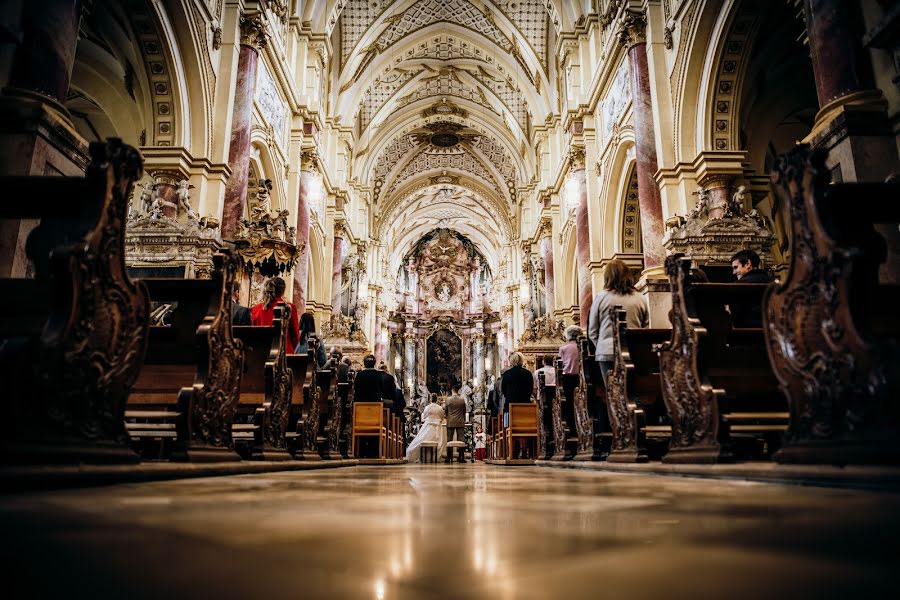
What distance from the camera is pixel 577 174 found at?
471 inches

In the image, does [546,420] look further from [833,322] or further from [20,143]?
[20,143]

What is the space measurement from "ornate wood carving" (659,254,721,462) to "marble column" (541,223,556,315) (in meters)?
12.0

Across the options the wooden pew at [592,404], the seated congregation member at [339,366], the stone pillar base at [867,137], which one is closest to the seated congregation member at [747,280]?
the stone pillar base at [867,137]

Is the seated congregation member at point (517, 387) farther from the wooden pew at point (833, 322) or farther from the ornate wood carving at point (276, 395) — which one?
the wooden pew at point (833, 322)

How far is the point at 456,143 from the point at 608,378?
20148 millimetres

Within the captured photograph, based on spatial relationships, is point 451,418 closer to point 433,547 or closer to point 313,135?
point 313,135

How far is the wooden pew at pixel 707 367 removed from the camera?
2912 mm

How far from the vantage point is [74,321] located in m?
1.82

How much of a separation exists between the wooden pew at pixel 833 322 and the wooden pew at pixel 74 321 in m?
2.28

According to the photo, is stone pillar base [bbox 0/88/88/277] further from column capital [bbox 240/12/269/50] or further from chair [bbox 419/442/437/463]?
chair [bbox 419/442/437/463]

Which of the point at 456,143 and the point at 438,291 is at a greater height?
the point at 456,143

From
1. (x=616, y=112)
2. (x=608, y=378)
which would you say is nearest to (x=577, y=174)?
(x=616, y=112)

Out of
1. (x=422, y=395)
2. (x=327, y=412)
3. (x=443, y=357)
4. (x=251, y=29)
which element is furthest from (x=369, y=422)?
(x=443, y=357)

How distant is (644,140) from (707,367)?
5.66 meters
